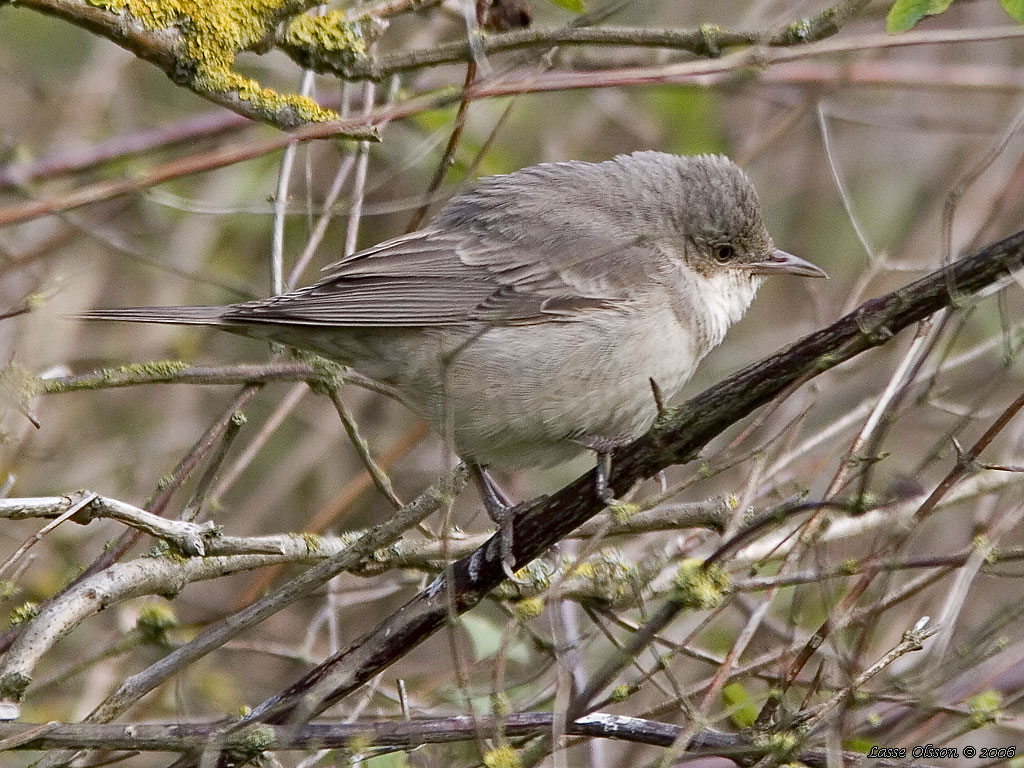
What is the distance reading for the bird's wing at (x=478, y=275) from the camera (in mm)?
4484

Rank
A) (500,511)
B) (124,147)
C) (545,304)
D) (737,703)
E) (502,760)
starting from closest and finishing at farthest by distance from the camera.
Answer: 1. (502,760)
2. (737,703)
3. (500,511)
4. (545,304)
5. (124,147)

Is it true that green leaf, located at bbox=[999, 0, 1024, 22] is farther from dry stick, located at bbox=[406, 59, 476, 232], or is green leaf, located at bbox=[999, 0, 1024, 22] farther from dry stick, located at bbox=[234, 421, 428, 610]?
dry stick, located at bbox=[234, 421, 428, 610]

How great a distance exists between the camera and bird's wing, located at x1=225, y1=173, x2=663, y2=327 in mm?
4484

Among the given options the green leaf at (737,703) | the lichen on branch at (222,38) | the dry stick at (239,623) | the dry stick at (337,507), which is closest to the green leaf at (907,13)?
the lichen on branch at (222,38)

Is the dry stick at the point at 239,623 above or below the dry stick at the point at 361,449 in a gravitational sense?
below

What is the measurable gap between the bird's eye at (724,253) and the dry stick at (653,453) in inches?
63.5

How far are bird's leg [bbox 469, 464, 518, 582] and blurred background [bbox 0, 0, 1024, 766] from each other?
139 millimetres

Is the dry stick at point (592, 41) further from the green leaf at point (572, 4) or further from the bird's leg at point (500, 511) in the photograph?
the bird's leg at point (500, 511)

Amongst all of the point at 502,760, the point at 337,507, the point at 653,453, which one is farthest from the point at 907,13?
the point at 337,507

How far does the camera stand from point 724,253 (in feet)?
16.1

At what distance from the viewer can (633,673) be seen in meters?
5.03

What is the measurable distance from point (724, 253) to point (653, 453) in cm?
198

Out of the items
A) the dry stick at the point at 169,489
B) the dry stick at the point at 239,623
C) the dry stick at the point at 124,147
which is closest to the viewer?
the dry stick at the point at 239,623

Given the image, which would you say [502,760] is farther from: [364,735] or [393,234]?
[393,234]
